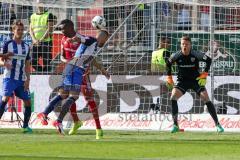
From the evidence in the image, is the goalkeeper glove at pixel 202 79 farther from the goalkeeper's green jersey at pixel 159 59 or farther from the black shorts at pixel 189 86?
the goalkeeper's green jersey at pixel 159 59

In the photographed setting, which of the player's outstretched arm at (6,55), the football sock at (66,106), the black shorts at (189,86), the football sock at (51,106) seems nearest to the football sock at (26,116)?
the football sock at (51,106)

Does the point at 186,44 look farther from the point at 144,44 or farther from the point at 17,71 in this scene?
the point at 144,44

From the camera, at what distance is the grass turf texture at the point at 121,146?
42.2 feet

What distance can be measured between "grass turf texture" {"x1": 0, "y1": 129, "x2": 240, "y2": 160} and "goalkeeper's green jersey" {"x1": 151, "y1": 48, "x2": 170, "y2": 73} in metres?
3.40

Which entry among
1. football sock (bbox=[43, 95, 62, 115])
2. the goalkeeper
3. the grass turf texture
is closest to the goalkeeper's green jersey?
the goalkeeper

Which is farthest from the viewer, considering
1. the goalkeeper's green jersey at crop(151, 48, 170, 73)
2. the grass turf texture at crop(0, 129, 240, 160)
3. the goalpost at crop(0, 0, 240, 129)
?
the goalkeeper's green jersey at crop(151, 48, 170, 73)

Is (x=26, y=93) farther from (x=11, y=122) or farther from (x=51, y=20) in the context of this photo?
(x=51, y=20)

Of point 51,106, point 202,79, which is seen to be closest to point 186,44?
point 202,79

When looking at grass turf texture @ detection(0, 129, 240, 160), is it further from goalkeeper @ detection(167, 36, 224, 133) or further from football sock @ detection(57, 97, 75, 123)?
goalkeeper @ detection(167, 36, 224, 133)

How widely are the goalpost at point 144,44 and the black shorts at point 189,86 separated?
53.6 inches

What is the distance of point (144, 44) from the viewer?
2309 centimetres

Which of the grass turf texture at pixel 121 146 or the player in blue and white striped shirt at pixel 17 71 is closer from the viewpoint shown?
the grass turf texture at pixel 121 146

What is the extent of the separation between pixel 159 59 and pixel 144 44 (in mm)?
940

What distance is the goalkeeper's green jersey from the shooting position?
22.1 metres
